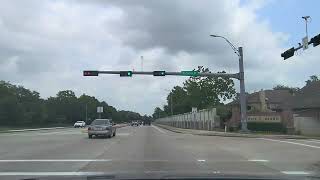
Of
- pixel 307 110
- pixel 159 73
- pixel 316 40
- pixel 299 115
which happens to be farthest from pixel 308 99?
pixel 316 40

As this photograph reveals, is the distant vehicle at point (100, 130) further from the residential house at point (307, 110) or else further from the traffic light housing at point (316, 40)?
the residential house at point (307, 110)

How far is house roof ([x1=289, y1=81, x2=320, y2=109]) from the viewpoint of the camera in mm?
66250

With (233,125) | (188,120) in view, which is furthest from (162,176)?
(188,120)

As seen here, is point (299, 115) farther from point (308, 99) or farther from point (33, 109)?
point (33, 109)

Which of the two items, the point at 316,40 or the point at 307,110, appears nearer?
the point at 316,40

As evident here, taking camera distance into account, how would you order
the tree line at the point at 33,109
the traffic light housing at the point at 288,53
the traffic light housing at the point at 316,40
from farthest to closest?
the tree line at the point at 33,109 < the traffic light housing at the point at 288,53 < the traffic light housing at the point at 316,40

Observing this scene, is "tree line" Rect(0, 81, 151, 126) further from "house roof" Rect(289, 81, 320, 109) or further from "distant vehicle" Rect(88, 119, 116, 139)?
"distant vehicle" Rect(88, 119, 116, 139)

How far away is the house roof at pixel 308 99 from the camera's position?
66.2 metres

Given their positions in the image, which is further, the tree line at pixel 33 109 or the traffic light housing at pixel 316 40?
the tree line at pixel 33 109

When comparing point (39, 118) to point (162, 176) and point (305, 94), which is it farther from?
point (162, 176)

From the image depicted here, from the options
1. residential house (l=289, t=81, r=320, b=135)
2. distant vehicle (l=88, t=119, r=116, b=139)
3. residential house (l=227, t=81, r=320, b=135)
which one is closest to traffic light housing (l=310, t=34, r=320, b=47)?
distant vehicle (l=88, t=119, r=116, b=139)

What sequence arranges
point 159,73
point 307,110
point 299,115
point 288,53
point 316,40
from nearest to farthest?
point 316,40 → point 288,53 → point 159,73 → point 299,115 → point 307,110

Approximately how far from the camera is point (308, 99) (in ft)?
227

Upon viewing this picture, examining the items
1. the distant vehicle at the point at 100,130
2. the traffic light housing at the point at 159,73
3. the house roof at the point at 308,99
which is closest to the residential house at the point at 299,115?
the house roof at the point at 308,99
